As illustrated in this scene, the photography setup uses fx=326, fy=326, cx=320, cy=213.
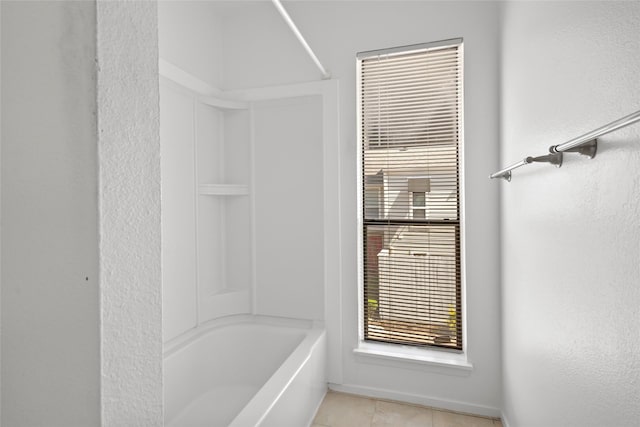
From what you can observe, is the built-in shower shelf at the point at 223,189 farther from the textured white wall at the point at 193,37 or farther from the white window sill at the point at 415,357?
the white window sill at the point at 415,357

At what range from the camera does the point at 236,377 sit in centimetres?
197

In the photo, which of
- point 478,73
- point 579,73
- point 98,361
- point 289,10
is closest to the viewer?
point 98,361

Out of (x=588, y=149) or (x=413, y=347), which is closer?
(x=588, y=149)

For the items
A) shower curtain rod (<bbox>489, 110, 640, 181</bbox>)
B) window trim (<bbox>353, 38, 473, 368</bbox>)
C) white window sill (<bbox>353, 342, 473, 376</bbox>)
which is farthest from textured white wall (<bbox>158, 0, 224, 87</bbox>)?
white window sill (<bbox>353, 342, 473, 376</bbox>)

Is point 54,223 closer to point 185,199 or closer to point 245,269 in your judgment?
point 185,199

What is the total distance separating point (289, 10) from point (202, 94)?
0.77 metres

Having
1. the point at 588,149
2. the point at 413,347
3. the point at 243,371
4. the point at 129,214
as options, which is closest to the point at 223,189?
the point at 243,371

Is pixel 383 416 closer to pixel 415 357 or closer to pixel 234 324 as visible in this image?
pixel 415 357

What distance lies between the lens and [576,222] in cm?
82

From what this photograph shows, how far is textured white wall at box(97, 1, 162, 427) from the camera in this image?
0.38 meters

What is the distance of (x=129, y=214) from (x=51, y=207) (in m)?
0.08

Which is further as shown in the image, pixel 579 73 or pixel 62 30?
pixel 579 73

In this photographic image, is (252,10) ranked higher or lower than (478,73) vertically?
higher

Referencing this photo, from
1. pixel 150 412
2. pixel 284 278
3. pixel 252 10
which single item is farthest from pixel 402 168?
pixel 150 412
